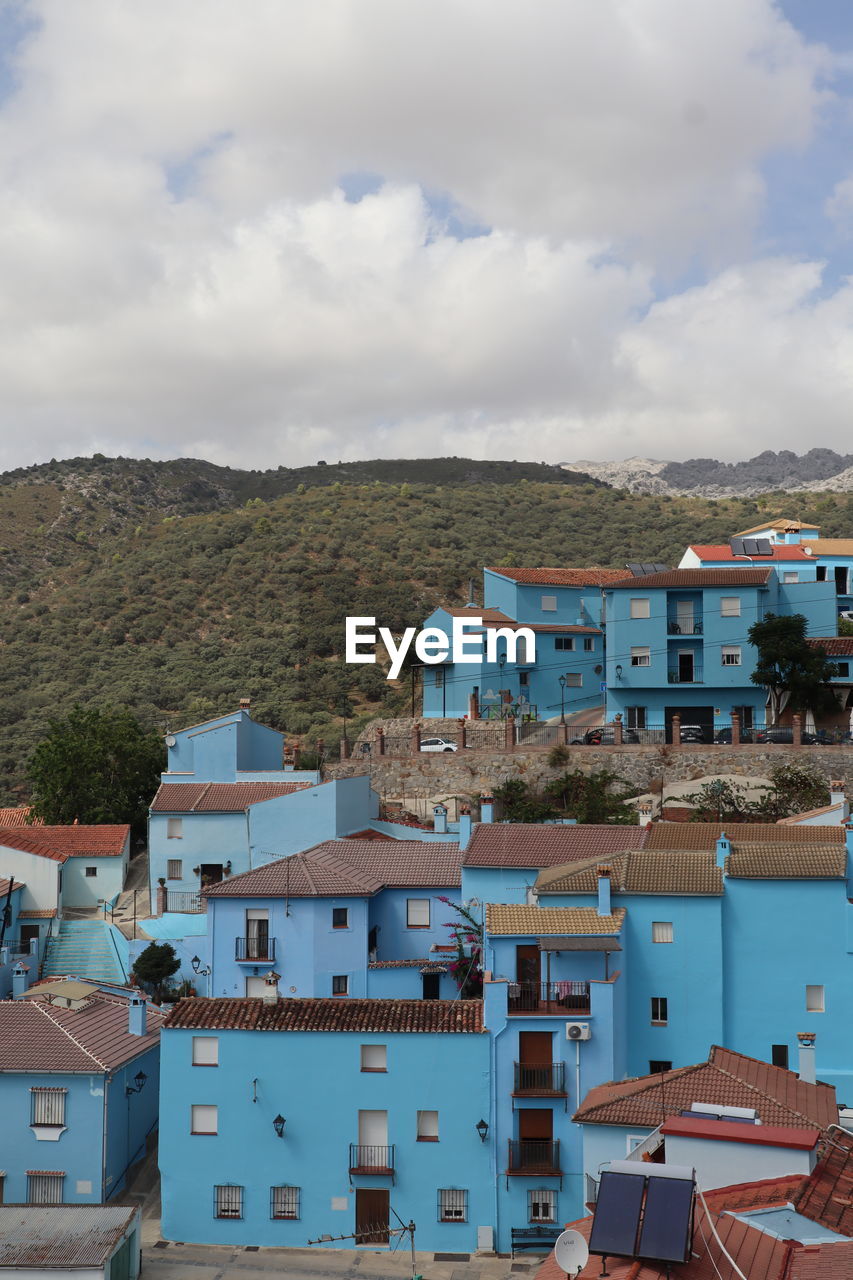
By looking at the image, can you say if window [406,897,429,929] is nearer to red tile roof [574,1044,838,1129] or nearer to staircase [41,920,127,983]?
staircase [41,920,127,983]

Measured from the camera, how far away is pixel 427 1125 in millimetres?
31188

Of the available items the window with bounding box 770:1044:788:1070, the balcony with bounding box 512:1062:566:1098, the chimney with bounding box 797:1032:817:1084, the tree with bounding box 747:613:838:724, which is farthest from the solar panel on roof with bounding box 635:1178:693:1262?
the tree with bounding box 747:613:838:724

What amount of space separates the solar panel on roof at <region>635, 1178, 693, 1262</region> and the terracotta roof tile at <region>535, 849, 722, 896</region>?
54.3 feet

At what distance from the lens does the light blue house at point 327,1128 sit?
30.9 meters

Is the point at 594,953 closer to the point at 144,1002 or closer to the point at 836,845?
the point at 836,845

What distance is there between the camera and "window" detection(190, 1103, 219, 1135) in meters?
31.7

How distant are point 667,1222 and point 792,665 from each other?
42.2 meters

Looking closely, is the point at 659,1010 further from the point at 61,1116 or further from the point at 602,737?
the point at 602,737

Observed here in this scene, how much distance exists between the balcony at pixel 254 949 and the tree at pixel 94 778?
1794 centimetres

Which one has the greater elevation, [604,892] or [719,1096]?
[604,892]

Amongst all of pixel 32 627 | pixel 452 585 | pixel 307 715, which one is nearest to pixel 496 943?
pixel 307 715

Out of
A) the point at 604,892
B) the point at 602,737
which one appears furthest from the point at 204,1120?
the point at 602,737
